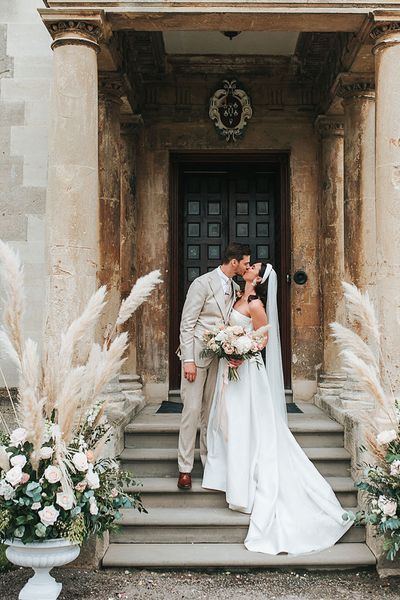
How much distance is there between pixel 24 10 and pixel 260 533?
6.10 m

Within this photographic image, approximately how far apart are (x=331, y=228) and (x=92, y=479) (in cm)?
514

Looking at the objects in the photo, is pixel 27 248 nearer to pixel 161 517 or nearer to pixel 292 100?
pixel 161 517

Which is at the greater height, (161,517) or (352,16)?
(352,16)

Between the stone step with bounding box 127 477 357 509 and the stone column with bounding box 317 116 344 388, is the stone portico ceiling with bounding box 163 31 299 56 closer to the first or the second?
the stone column with bounding box 317 116 344 388

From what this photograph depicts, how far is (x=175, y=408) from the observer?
8477 mm

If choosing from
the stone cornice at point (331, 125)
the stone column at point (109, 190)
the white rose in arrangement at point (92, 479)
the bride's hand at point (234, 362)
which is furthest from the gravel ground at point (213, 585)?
the stone cornice at point (331, 125)

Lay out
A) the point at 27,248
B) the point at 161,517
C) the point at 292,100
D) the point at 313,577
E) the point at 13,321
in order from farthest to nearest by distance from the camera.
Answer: the point at 292,100 → the point at 27,248 → the point at 161,517 → the point at 313,577 → the point at 13,321

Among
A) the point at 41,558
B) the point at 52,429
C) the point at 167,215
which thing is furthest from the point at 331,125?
the point at 41,558

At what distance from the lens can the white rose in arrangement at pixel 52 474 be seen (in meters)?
4.56

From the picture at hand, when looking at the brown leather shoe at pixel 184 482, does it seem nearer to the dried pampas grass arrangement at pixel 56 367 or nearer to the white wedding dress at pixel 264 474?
the white wedding dress at pixel 264 474

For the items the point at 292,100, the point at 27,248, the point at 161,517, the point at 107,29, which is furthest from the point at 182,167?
the point at 161,517

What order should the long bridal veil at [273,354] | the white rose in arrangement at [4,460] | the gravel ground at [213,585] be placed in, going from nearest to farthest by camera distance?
the white rose in arrangement at [4,460] < the gravel ground at [213,585] < the long bridal veil at [273,354]

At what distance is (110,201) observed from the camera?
7.83m

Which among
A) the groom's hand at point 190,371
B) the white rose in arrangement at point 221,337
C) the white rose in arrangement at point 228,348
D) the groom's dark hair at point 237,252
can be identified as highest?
the groom's dark hair at point 237,252
